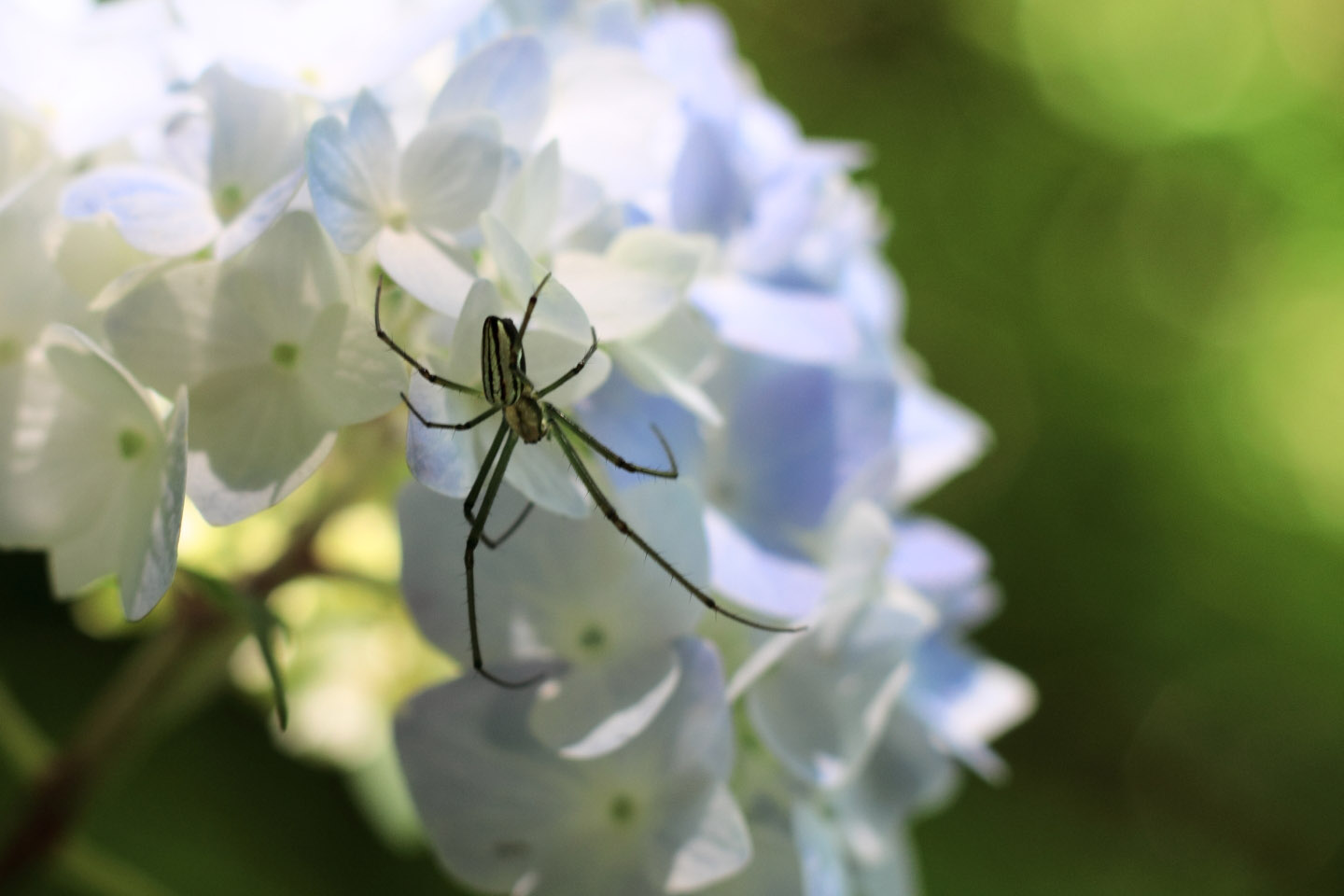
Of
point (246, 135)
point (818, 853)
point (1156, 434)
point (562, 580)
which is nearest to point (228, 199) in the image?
point (246, 135)

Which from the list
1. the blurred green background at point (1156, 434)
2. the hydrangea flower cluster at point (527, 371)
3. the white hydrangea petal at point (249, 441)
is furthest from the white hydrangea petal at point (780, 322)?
the blurred green background at point (1156, 434)

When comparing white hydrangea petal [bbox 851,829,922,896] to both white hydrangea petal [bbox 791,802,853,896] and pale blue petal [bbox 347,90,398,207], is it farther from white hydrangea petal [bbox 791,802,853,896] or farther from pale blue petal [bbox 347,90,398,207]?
pale blue petal [bbox 347,90,398,207]

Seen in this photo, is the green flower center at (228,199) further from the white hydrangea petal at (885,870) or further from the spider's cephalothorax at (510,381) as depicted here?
the white hydrangea petal at (885,870)

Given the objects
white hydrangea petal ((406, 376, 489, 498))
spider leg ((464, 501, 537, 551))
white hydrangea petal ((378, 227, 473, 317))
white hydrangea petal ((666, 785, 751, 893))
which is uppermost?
white hydrangea petal ((378, 227, 473, 317))

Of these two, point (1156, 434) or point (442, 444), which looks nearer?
point (442, 444)

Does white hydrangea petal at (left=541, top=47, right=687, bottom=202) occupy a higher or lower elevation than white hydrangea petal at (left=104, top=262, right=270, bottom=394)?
higher

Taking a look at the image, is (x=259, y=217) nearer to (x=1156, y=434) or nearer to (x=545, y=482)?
(x=545, y=482)

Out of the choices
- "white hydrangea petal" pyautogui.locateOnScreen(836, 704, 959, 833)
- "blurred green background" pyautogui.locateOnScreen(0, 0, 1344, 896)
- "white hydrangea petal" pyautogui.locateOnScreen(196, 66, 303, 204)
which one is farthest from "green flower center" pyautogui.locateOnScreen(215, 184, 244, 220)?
"blurred green background" pyautogui.locateOnScreen(0, 0, 1344, 896)
